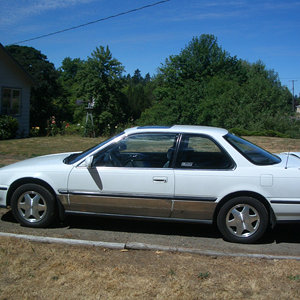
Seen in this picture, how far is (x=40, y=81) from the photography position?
115ft

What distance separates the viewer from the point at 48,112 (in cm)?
3728

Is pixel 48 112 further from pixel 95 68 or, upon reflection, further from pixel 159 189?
pixel 159 189

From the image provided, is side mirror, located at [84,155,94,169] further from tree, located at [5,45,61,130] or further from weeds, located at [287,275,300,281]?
tree, located at [5,45,61,130]

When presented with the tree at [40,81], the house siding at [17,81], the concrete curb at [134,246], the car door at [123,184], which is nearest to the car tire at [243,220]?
the concrete curb at [134,246]

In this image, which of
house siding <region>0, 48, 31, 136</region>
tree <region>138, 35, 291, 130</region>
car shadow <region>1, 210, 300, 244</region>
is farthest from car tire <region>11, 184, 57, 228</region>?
tree <region>138, 35, 291, 130</region>

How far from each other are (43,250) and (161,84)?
44386 mm

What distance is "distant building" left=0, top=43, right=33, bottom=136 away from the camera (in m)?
19.4

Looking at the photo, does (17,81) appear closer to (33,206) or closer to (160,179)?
(33,206)

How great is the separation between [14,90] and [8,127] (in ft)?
9.46

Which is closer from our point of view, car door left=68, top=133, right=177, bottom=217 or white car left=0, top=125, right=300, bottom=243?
white car left=0, top=125, right=300, bottom=243

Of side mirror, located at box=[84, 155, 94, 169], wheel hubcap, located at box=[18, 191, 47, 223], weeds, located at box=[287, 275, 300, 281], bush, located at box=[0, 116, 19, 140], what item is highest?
bush, located at box=[0, 116, 19, 140]

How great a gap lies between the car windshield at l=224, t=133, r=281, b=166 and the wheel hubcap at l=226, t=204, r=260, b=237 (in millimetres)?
594

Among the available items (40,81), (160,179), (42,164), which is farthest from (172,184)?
(40,81)

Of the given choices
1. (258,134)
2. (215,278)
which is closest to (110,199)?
(215,278)
